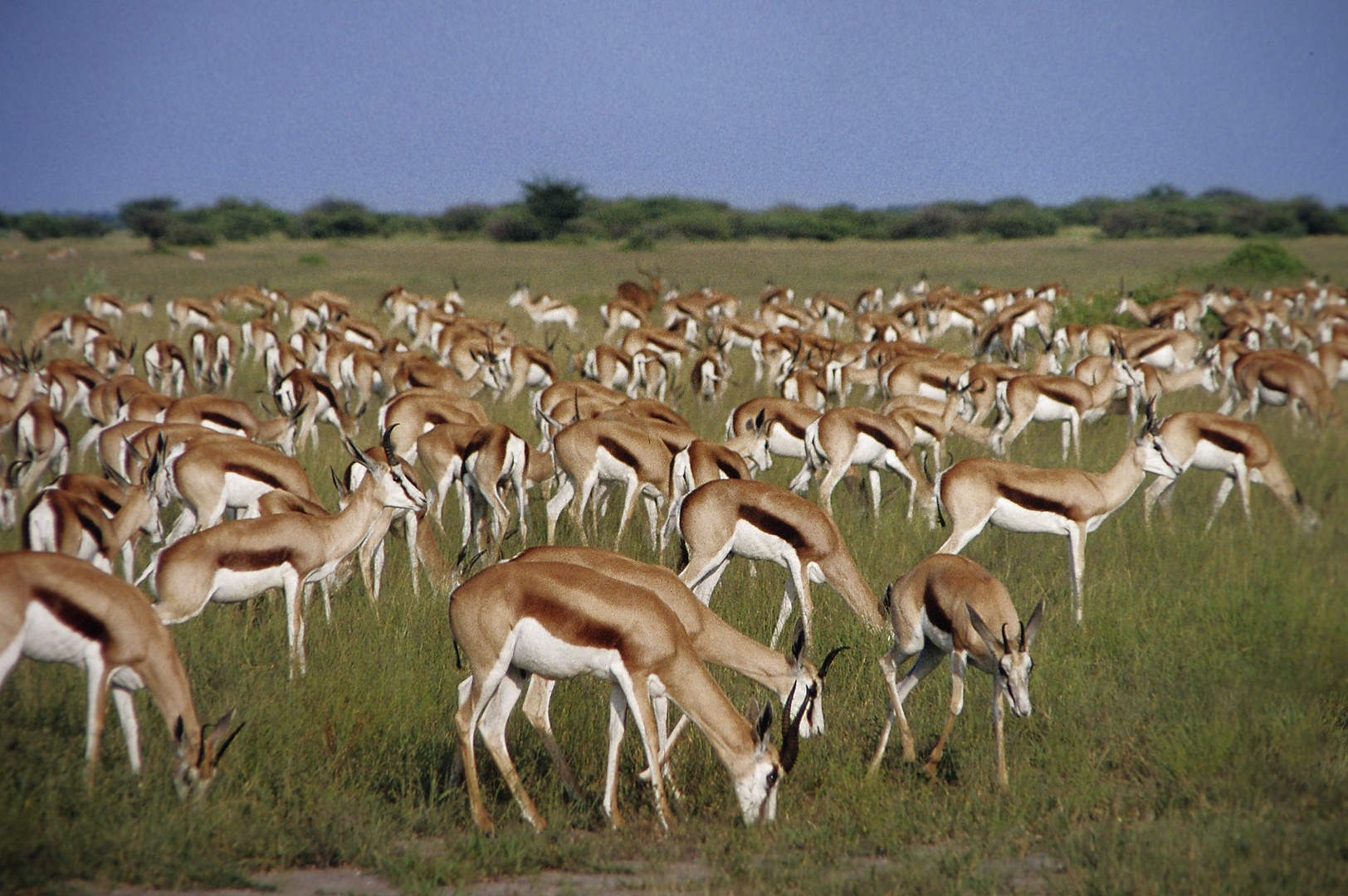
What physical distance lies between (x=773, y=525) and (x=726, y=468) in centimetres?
185

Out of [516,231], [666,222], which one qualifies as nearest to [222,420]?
[516,231]

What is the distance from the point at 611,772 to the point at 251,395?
46.4 ft

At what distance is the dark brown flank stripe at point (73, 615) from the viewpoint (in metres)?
4.35

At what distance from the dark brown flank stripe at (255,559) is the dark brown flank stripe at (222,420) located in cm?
520

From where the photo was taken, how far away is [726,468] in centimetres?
878

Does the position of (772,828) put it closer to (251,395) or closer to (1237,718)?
(1237,718)

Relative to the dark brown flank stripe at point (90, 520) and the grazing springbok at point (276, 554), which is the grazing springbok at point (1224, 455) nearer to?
the grazing springbok at point (276, 554)

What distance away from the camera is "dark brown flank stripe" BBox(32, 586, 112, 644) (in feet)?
14.3

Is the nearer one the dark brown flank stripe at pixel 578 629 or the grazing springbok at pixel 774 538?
the dark brown flank stripe at pixel 578 629

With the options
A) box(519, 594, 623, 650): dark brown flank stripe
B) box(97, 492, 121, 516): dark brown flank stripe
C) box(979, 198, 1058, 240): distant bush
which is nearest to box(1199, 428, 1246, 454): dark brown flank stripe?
box(519, 594, 623, 650): dark brown flank stripe

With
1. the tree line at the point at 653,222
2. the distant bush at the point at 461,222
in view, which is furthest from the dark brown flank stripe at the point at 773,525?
the distant bush at the point at 461,222

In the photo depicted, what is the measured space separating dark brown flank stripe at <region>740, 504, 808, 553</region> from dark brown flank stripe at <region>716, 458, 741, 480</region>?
68.2 inches

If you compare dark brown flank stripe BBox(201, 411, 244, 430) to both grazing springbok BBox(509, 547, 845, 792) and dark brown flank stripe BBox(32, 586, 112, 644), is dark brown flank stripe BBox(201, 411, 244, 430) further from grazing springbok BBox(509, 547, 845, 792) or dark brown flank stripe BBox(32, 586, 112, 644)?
dark brown flank stripe BBox(32, 586, 112, 644)

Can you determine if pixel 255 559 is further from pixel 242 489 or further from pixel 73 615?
pixel 242 489
